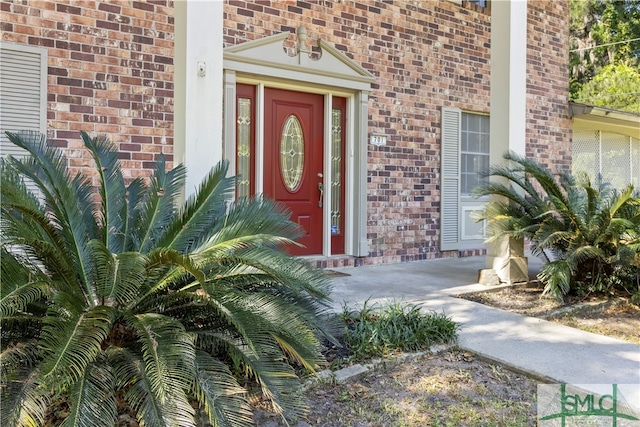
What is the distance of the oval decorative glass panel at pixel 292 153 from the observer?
256 inches

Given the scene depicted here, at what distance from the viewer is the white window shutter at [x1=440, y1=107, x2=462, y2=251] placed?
25.6ft

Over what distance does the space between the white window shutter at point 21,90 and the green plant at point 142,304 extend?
6.80ft

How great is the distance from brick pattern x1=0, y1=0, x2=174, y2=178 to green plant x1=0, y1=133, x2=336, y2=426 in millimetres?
2137

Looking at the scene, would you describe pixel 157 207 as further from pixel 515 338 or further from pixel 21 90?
pixel 515 338

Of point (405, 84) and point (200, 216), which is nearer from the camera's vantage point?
point (200, 216)

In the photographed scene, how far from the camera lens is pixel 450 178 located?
25.9ft

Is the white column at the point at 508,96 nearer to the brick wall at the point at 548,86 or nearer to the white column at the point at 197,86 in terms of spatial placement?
the brick wall at the point at 548,86

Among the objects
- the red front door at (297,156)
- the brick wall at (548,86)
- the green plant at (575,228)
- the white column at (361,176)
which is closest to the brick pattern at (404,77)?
the white column at (361,176)

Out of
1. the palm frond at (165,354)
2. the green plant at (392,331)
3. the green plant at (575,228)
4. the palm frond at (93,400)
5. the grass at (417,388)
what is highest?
the green plant at (575,228)

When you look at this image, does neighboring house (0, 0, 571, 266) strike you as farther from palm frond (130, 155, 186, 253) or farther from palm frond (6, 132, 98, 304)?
palm frond (6, 132, 98, 304)

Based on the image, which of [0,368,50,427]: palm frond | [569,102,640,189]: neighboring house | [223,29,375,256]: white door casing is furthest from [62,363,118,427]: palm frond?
[569,102,640,189]: neighboring house

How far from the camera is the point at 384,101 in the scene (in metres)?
7.14

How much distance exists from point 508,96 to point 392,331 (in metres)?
3.46

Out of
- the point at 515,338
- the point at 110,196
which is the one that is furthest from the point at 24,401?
the point at 515,338
